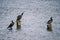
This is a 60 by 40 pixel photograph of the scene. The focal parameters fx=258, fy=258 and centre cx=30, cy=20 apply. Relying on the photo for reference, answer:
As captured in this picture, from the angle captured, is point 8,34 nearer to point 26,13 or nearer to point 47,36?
point 47,36

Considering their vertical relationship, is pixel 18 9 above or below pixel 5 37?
above

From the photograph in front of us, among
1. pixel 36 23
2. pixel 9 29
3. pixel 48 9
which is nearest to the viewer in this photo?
pixel 9 29

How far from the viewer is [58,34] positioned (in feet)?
34.0

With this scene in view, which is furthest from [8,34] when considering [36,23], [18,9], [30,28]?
[18,9]

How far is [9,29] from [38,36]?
1.41 metres

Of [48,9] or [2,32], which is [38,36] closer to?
[2,32]

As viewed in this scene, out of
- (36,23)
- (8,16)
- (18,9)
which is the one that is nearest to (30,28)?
(36,23)

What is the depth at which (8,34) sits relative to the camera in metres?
10.4

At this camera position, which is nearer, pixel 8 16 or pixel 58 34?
pixel 58 34

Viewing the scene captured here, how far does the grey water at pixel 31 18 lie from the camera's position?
1023 cm

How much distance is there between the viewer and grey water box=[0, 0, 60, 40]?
1023 centimetres

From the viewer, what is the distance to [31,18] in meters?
12.7

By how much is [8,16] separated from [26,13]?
1138mm

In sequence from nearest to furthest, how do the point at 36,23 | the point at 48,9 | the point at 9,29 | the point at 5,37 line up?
the point at 5,37
the point at 9,29
the point at 36,23
the point at 48,9
